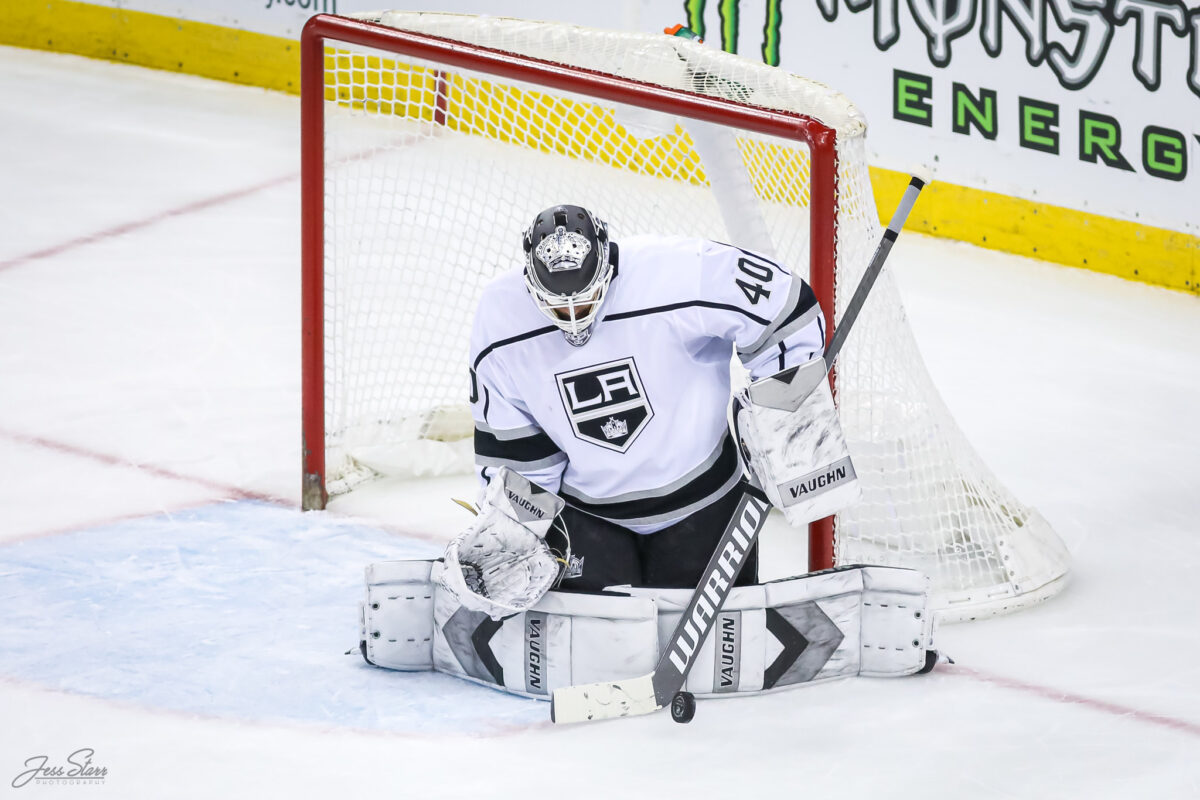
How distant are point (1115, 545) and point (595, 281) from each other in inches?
60.6

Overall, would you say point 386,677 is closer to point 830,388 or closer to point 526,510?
point 526,510

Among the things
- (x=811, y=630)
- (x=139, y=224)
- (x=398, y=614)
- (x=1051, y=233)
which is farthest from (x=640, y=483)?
(x=139, y=224)

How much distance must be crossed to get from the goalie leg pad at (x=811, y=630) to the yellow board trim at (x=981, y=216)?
127 centimetres

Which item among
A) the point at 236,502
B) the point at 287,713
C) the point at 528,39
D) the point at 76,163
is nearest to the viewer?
the point at 287,713

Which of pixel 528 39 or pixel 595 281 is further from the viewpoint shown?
pixel 528 39

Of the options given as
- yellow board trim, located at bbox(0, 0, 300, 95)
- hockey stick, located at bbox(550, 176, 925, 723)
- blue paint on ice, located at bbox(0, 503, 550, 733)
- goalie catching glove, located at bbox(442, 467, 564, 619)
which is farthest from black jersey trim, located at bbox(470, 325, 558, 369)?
yellow board trim, located at bbox(0, 0, 300, 95)

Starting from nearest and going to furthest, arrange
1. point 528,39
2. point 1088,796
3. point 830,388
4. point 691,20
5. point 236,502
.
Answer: point 1088,796
point 830,388
point 528,39
point 236,502
point 691,20

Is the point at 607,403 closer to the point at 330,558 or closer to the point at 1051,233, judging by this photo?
the point at 330,558

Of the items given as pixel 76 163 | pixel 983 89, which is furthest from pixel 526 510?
pixel 76 163

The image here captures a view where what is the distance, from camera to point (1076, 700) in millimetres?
3561

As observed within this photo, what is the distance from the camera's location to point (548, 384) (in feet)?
11.6

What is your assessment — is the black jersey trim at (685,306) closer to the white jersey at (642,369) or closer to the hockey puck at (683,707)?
the white jersey at (642,369)

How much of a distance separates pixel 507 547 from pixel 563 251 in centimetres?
57

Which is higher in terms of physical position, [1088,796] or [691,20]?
[691,20]
